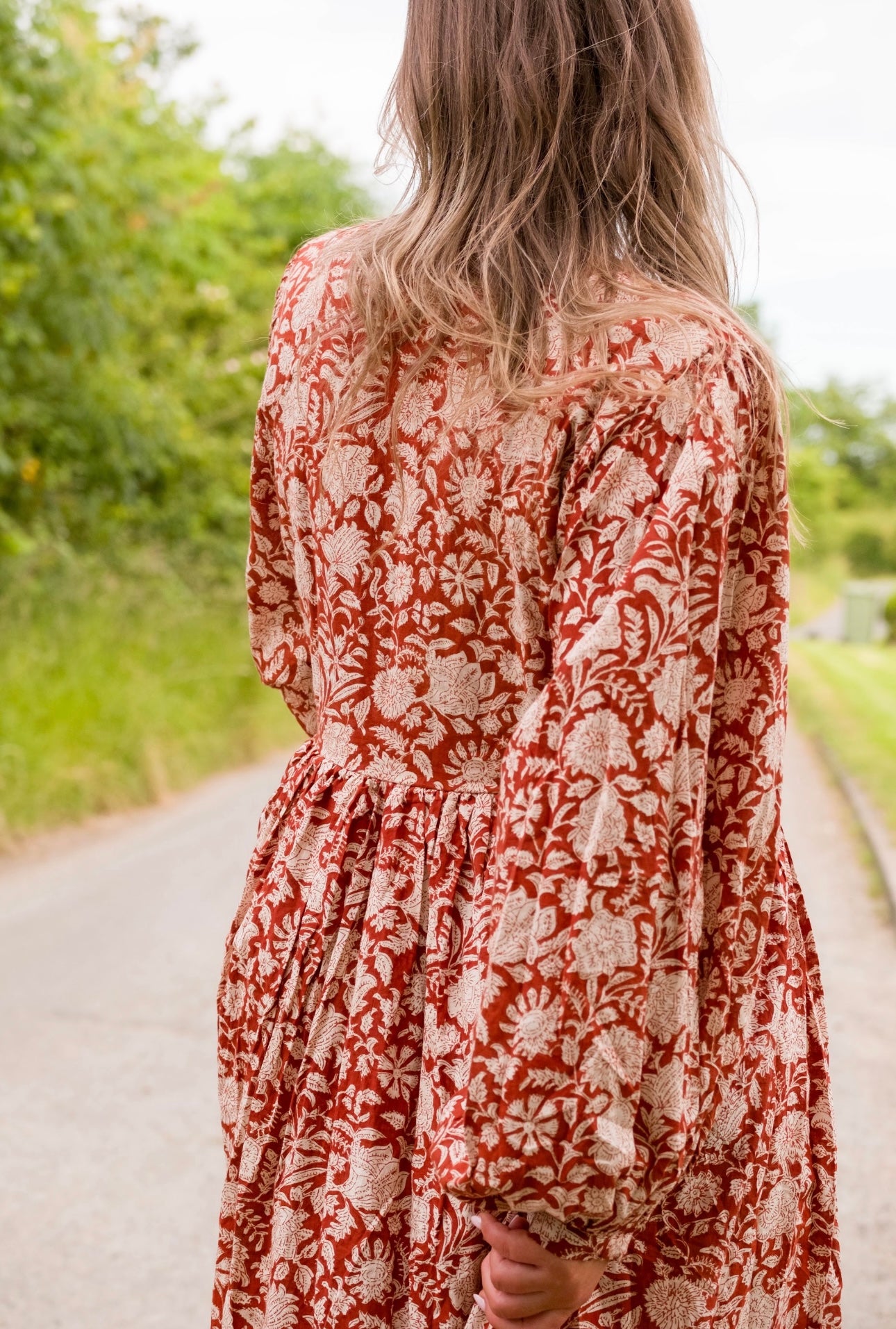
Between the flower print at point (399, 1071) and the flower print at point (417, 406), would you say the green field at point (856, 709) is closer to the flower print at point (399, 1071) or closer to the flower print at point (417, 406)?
the flower print at point (399, 1071)

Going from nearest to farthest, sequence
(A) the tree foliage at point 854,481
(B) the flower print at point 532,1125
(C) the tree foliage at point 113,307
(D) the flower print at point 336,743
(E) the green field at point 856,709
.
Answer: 1. (B) the flower print at point 532,1125
2. (D) the flower print at point 336,743
3. (C) the tree foliage at point 113,307
4. (E) the green field at point 856,709
5. (A) the tree foliage at point 854,481

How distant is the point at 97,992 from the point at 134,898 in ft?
2.85

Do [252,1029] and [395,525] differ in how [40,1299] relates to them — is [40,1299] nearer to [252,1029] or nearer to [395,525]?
[252,1029]

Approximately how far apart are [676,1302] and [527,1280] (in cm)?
24

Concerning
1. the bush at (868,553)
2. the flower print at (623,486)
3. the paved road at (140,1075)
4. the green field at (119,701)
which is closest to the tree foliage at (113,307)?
the green field at (119,701)

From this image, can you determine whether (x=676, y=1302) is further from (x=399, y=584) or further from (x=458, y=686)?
(x=399, y=584)

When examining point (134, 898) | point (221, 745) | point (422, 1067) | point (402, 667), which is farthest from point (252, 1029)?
point (221, 745)

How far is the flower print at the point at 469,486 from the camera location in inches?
45.8

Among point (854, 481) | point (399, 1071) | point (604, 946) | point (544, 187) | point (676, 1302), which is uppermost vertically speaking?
point (544, 187)

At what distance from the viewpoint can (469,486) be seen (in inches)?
46.1

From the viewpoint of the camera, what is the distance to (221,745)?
762cm

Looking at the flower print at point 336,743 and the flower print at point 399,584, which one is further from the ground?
the flower print at point 399,584

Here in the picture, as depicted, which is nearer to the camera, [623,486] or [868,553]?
[623,486]

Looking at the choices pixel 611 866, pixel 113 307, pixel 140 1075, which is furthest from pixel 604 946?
pixel 113 307
